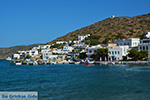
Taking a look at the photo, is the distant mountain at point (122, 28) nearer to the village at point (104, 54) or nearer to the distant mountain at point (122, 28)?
the distant mountain at point (122, 28)

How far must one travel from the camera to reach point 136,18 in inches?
6048

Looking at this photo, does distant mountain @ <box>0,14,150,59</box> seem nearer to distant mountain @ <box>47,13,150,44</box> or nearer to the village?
distant mountain @ <box>47,13,150,44</box>

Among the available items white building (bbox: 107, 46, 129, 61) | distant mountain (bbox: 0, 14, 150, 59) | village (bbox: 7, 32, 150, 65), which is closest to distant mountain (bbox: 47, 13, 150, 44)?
distant mountain (bbox: 0, 14, 150, 59)

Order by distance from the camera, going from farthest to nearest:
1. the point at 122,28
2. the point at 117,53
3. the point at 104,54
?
the point at 122,28, the point at 117,53, the point at 104,54

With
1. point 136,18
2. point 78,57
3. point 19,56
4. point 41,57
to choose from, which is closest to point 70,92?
point 78,57

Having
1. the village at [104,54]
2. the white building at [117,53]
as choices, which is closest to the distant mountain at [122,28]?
the village at [104,54]

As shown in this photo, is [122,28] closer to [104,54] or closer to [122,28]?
[122,28]

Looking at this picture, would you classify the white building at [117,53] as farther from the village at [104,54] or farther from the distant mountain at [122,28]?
the distant mountain at [122,28]

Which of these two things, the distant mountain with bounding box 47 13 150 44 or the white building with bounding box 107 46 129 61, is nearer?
the white building with bounding box 107 46 129 61

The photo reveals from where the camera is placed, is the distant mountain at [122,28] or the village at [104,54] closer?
the village at [104,54]

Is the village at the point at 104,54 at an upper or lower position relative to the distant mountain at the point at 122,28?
lower

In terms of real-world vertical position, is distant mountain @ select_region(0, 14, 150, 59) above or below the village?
above

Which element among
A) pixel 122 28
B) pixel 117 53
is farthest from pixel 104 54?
pixel 122 28

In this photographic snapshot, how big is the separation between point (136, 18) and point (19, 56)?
7918 cm
